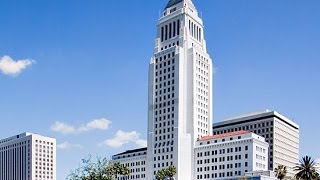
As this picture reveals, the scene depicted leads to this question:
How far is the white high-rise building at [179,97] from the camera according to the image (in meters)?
180

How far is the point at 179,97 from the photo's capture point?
183 meters

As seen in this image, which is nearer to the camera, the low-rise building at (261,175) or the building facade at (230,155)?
the low-rise building at (261,175)

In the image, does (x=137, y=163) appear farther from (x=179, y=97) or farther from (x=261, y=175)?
(x=261, y=175)

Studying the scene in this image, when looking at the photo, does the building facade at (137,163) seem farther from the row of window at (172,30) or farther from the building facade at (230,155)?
the row of window at (172,30)

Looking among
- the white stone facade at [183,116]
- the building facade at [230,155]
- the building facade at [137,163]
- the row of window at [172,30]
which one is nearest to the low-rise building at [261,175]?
the building facade at [230,155]

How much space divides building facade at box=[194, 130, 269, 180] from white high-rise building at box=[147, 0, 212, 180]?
4822 millimetres

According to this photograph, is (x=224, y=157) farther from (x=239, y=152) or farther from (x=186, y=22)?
(x=186, y=22)

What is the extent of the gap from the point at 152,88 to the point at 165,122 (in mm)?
15843

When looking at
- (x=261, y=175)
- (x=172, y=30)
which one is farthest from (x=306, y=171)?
(x=172, y=30)

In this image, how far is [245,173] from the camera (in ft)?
518

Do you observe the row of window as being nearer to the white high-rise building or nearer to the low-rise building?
the white high-rise building

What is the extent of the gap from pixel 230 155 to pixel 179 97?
29911 mm

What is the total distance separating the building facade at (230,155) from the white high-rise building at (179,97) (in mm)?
4822

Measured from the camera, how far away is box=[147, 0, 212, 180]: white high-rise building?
180125 mm
